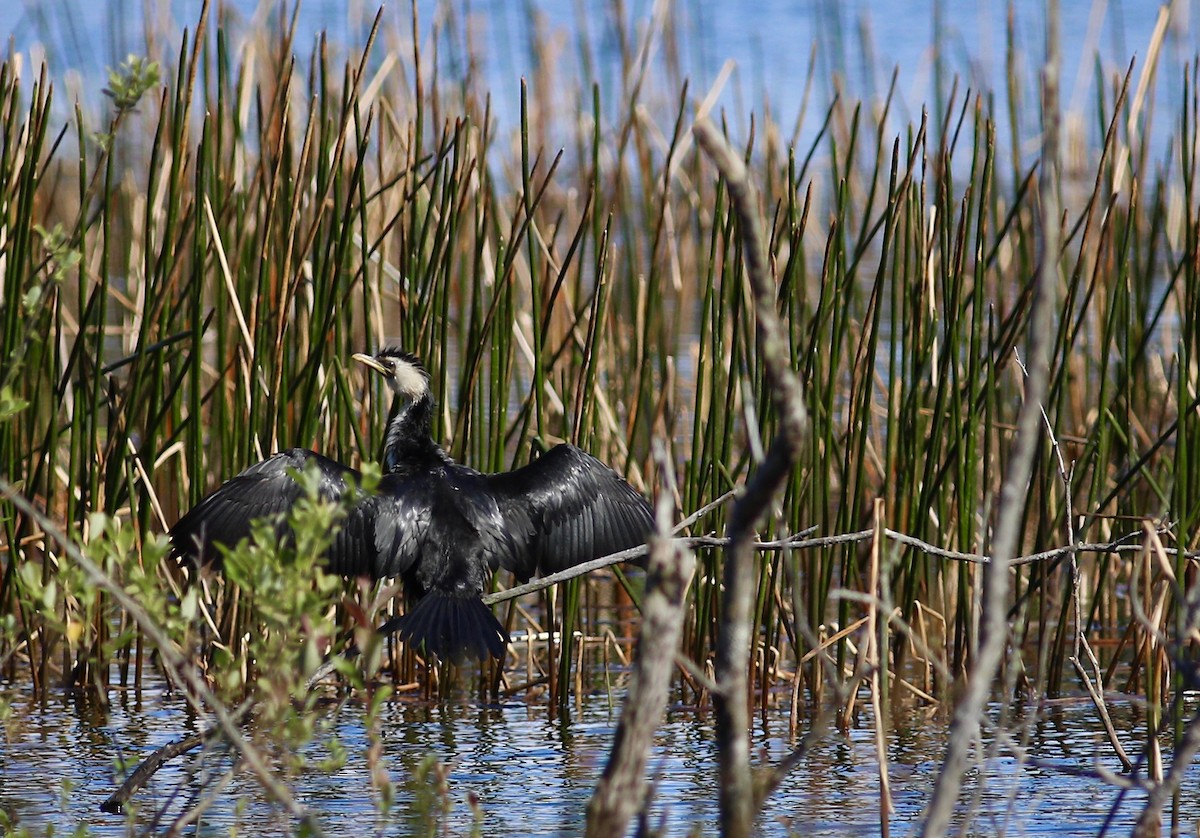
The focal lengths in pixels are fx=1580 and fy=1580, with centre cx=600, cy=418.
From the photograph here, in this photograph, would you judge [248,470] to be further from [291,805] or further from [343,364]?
[291,805]

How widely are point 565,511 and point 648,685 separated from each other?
2.20 m

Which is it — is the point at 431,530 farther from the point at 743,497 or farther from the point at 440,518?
the point at 743,497

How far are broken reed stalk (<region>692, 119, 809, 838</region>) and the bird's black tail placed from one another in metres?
1.64

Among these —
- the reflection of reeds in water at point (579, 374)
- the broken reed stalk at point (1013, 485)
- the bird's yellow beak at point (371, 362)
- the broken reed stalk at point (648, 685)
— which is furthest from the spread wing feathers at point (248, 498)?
the broken reed stalk at point (1013, 485)

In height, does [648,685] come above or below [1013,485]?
below

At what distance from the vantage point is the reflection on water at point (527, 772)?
11.4 feet

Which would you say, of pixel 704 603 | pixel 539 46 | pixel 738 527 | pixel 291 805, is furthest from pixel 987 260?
pixel 539 46

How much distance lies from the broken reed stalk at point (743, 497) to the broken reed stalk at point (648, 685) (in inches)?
3.3

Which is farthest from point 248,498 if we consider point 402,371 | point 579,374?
point 579,374

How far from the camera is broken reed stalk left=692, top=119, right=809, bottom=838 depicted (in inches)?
77.2

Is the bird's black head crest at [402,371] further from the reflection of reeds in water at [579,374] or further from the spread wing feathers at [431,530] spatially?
the spread wing feathers at [431,530]

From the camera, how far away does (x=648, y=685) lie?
2057mm

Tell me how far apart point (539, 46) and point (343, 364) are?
18.0 feet

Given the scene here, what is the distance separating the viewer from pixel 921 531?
424 cm
